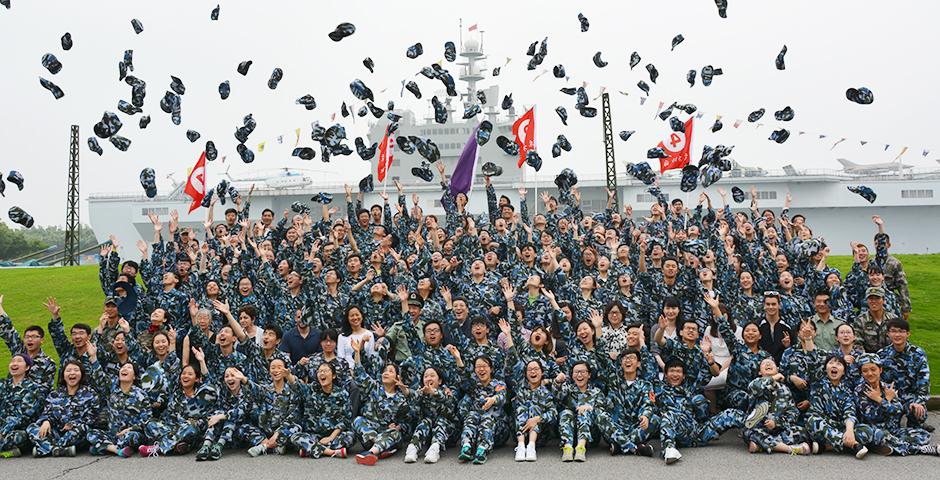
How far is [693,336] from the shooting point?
8.01 m

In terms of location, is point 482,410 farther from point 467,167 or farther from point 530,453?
point 467,167

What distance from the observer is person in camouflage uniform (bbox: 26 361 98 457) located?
8.05 meters

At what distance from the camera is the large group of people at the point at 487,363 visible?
24.4ft

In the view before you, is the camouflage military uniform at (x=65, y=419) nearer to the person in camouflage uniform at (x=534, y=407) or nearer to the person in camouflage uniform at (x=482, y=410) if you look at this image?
the person in camouflage uniform at (x=482, y=410)

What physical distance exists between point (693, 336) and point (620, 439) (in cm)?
133

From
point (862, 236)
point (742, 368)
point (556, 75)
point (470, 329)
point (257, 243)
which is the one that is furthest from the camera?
point (862, 236)

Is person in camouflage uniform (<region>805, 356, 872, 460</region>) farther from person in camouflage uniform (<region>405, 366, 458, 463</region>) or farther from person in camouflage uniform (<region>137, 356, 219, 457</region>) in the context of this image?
person in camouflage uniform (<region>137, 356, 219, 457</region>)

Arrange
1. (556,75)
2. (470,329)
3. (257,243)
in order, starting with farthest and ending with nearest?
(556,75)
(257,243)
(470,329)

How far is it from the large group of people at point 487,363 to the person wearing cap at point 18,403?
0.02 m

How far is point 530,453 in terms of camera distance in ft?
24.1

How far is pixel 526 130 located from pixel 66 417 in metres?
13.8

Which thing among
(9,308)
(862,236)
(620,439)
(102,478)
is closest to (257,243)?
(102,478)

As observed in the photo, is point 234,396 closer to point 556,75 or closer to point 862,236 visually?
point 556,75

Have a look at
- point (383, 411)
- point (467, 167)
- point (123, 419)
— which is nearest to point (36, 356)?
point (123, 419)
